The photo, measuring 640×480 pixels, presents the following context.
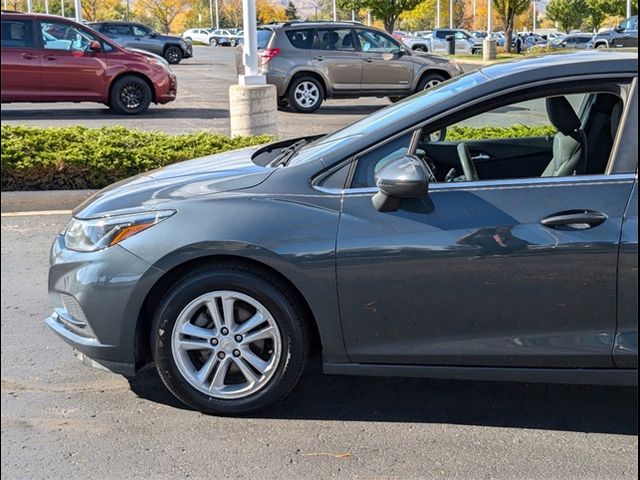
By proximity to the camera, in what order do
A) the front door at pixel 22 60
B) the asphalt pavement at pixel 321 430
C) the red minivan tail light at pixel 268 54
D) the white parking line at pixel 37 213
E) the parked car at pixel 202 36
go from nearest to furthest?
the asphalt pavement at pixel 321 430 → the white parking line at pixel 37 213 → the front door at pixel 22 60 → the red minivan tail light at pixel 268 54 → the parked car at pixel 202 36

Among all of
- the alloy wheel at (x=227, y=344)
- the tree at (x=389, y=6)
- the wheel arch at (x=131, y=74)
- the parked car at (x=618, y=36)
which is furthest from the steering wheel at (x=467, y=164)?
the tree at (x=389, y=6)

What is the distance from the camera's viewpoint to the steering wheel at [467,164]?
4.49m

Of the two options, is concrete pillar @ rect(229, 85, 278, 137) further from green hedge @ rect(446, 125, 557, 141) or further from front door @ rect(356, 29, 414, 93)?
front door @ rect(356, 29, 414, 93)

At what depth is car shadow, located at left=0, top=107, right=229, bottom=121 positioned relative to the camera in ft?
53.9

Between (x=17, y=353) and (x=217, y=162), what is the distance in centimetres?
158

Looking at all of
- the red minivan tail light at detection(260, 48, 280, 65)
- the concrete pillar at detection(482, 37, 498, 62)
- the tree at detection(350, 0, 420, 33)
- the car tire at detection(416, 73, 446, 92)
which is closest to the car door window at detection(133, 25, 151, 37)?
the tree at detection(350, 0, 420, 33)

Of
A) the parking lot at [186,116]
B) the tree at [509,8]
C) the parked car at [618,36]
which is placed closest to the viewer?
the parking lot at [186,116]

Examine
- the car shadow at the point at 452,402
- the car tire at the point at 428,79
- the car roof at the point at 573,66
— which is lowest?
the car shadow at the point at 452,402

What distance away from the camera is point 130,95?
16438 mm

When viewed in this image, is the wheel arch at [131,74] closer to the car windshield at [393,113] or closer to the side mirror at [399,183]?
the car windshield at [393,113]

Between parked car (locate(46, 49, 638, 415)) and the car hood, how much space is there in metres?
0.02

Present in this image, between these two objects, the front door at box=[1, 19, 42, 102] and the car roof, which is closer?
the car roof

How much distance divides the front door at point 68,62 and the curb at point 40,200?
777 cm

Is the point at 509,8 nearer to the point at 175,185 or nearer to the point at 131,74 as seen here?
the point at 131,74
